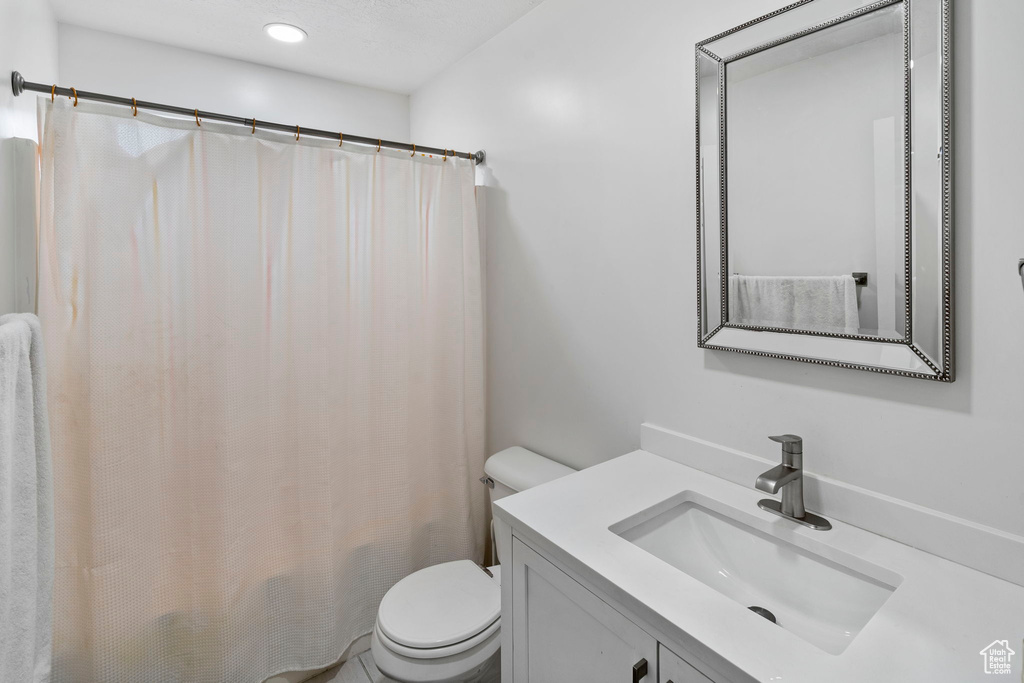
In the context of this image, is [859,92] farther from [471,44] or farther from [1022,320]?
[471,44]

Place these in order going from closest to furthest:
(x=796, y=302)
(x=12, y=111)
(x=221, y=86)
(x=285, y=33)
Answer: (x=796, y=302)
(x=12, y=111)
(x=285, y=33)
(x=221, y=86)

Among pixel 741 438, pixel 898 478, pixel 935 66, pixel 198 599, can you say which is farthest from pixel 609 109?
pixel 198 599

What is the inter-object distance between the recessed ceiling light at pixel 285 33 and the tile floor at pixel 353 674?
2.25 m

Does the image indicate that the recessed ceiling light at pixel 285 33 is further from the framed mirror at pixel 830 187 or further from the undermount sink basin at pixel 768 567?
the undermount sink basin at pixel 768 567

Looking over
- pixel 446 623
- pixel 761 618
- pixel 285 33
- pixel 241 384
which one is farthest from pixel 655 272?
pixel 285 33

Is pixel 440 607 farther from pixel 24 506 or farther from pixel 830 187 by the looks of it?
pixel 830 187

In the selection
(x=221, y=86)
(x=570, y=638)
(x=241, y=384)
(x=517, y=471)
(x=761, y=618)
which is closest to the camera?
(x=761, y=618)

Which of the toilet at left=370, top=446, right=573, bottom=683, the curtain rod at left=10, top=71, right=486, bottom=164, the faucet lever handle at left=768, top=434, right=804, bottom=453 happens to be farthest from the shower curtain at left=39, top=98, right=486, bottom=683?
the faucet lever handle at left=768, top=434, right=804, bottom=453

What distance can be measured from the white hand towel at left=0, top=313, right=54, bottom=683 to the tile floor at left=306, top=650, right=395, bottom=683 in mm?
955


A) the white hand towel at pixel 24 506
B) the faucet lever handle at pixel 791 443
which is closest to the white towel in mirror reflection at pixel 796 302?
Answer: the faucet lever handle at pixel 791 443

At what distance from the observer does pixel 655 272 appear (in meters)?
1.43

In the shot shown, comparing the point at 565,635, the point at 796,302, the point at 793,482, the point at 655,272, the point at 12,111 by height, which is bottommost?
the point at 565,635

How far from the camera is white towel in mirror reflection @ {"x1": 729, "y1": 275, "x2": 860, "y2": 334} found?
1.05 meters

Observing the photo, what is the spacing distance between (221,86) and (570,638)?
2.36m
